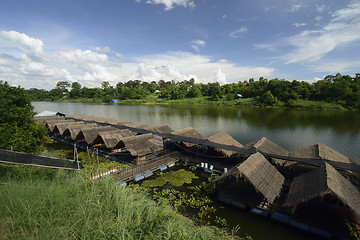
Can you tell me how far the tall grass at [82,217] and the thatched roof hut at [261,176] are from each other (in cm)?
381

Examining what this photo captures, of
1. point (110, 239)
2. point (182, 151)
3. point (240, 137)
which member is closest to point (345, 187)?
point (110, 239)

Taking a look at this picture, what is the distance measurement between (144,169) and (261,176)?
8187 mm

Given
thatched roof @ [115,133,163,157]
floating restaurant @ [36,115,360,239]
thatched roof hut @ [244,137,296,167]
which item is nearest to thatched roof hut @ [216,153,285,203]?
floating restaurant @ [36,115,360,239]

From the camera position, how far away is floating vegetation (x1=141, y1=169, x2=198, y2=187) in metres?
11.6

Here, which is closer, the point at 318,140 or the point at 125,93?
the point at 318,140

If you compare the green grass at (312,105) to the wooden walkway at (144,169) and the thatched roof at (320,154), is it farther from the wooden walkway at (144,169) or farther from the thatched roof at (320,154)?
the wooden walkway at (144,169)

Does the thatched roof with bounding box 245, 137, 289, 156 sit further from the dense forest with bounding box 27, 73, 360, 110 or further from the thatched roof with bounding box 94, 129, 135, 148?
the dense forest with bounding box 27, 73, 360, 110

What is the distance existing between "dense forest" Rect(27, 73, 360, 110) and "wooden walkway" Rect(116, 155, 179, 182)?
A: 19249mm

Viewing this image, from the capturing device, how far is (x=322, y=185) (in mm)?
7484

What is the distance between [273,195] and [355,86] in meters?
65.0

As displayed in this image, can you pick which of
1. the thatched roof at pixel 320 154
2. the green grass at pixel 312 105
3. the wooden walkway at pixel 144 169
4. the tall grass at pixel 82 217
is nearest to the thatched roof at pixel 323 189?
the thatched roof at pixel 320 154

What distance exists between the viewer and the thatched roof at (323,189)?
271 inches

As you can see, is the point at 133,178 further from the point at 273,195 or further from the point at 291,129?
the point at 291,129

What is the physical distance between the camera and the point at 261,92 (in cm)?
6862
